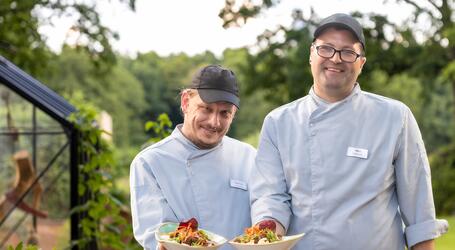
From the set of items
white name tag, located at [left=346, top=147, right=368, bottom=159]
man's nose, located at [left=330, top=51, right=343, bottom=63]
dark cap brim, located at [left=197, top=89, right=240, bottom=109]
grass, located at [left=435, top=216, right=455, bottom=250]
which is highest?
man's nose, located at [left=330, top=51, right=343, bottom=63]

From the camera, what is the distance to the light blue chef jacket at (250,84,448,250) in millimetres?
2648

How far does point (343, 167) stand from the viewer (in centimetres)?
266

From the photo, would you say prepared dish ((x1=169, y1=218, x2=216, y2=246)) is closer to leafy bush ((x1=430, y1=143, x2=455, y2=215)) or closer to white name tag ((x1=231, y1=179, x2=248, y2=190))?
white name tag ((x1=231, y1=179, x2=248, y2=190))

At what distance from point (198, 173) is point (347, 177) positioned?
0.53 m

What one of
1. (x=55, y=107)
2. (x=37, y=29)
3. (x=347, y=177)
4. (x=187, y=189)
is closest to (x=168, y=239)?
(x=187, y=189)

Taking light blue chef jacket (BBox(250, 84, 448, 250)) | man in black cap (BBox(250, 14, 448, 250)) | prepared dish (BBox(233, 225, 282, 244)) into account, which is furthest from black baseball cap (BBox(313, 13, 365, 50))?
prepared dish (BBox(233, 225, 282, 244))

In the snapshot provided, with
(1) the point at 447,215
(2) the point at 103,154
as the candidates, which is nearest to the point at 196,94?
Answer: (2) the point at 103,154

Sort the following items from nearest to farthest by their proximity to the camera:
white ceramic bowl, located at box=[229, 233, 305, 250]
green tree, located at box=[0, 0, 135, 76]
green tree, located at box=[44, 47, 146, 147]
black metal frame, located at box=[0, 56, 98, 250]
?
white ceramic bowl, located at box=[229, 233, 305, 250]
black metal frame, located at box=[0, 56, 98, 250]
green tree, located at box=[0, 0, 135, 76]
green tree, located at box=[44, 47, 146, 147]

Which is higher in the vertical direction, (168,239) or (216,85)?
(216,85)

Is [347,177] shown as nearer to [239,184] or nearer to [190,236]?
[239,184]

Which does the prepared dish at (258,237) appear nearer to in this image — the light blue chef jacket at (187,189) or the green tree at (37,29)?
the light blue chef jacket at (187,189)

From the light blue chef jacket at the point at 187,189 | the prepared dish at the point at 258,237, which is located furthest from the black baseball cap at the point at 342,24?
the prepared dish at the point at 258,237

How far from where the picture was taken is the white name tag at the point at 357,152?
2.65m

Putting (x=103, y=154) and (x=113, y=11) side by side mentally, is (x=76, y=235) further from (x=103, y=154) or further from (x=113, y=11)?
(x=113, y=11)
